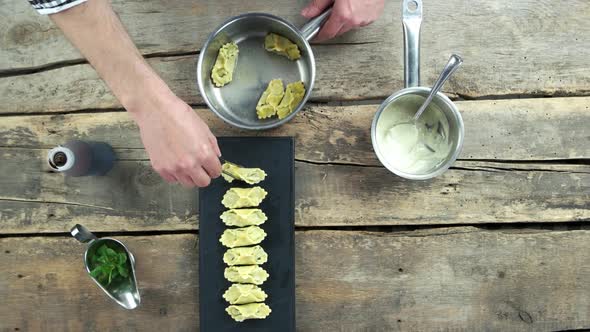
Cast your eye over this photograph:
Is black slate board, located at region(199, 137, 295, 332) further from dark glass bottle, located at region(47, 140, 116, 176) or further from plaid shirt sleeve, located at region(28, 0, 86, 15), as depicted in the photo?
plaid shirt sleeve, located at region(28, 0, 86, 15)

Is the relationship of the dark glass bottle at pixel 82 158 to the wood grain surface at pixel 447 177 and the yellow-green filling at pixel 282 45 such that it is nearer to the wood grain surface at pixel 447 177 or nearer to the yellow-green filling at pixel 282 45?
the wood grain surface at pixel 447 177

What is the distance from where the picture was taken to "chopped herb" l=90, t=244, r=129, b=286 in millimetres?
1007

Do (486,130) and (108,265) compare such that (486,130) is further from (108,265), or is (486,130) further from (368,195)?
(108,265)

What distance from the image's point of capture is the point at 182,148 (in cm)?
82

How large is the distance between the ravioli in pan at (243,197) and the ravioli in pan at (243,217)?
1 cm

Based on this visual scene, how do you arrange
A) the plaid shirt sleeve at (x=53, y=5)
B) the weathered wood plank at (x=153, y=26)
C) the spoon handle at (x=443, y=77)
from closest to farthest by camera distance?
1. the plaid shirt sleeve at (x=53, y=5)
2. the spoon handle at (x=443, y=77)
3. the weathered wood plank at (x=153, y=26)

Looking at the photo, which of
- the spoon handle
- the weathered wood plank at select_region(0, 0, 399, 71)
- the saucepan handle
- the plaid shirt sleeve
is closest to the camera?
the plaid shirt sleeve

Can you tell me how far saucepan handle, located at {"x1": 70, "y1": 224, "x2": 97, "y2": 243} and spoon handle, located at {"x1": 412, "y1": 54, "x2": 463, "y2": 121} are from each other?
0.70 metres

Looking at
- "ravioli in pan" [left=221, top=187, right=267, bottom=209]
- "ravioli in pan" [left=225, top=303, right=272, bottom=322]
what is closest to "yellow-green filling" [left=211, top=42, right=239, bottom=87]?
"ravioli in pan" [left=221, top=187, right=267, bottom=209]

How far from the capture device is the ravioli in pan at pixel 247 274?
103cm

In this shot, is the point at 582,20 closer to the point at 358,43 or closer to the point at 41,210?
the point at 358,43

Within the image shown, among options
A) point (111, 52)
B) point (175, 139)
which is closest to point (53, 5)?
point (111, 52)

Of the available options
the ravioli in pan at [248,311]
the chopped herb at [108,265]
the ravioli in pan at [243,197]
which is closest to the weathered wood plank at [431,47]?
the ravioli in pan at [243,197]

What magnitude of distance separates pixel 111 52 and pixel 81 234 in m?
0.39
